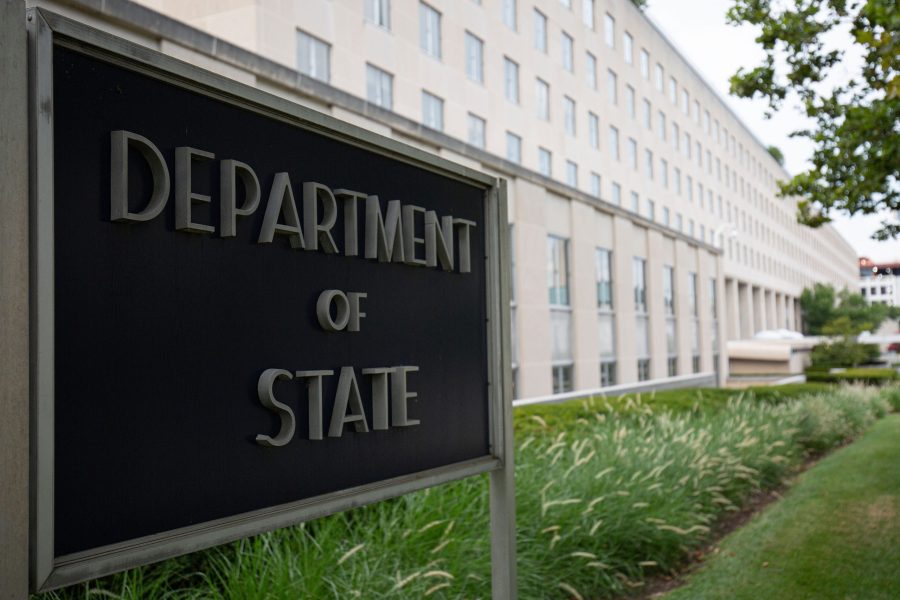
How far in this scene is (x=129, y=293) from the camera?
246 centimetres

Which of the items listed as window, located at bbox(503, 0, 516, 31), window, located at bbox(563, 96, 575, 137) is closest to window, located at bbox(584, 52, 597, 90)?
window, located at bbox(563, 96, 575, 137)

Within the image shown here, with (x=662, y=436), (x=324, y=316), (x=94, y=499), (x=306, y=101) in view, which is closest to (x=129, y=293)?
(x=94, y=499)

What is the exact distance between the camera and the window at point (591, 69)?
121 feet

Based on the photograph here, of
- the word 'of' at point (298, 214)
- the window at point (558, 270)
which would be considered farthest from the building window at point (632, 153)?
the word 'of' at point (298, 214)

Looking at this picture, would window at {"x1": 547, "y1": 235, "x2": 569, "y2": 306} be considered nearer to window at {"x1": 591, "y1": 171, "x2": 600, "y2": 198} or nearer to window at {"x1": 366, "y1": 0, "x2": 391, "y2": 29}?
window at {"x1": 366, "y1": 0, "x2": 391, "y2": 29}

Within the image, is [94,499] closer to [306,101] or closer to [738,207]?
[306,101]

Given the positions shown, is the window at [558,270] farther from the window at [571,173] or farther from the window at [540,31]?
the window at [571,173]

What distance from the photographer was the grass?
512 centimetres

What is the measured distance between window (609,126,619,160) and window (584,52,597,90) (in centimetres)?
264

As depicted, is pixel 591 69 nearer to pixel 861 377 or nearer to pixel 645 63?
pixel 645 63

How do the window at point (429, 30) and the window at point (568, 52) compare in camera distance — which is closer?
the window at point (429, 30)

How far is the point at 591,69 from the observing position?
3747 centimetres

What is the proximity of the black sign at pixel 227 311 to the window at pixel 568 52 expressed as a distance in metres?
32.5

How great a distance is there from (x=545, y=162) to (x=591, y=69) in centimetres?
699
